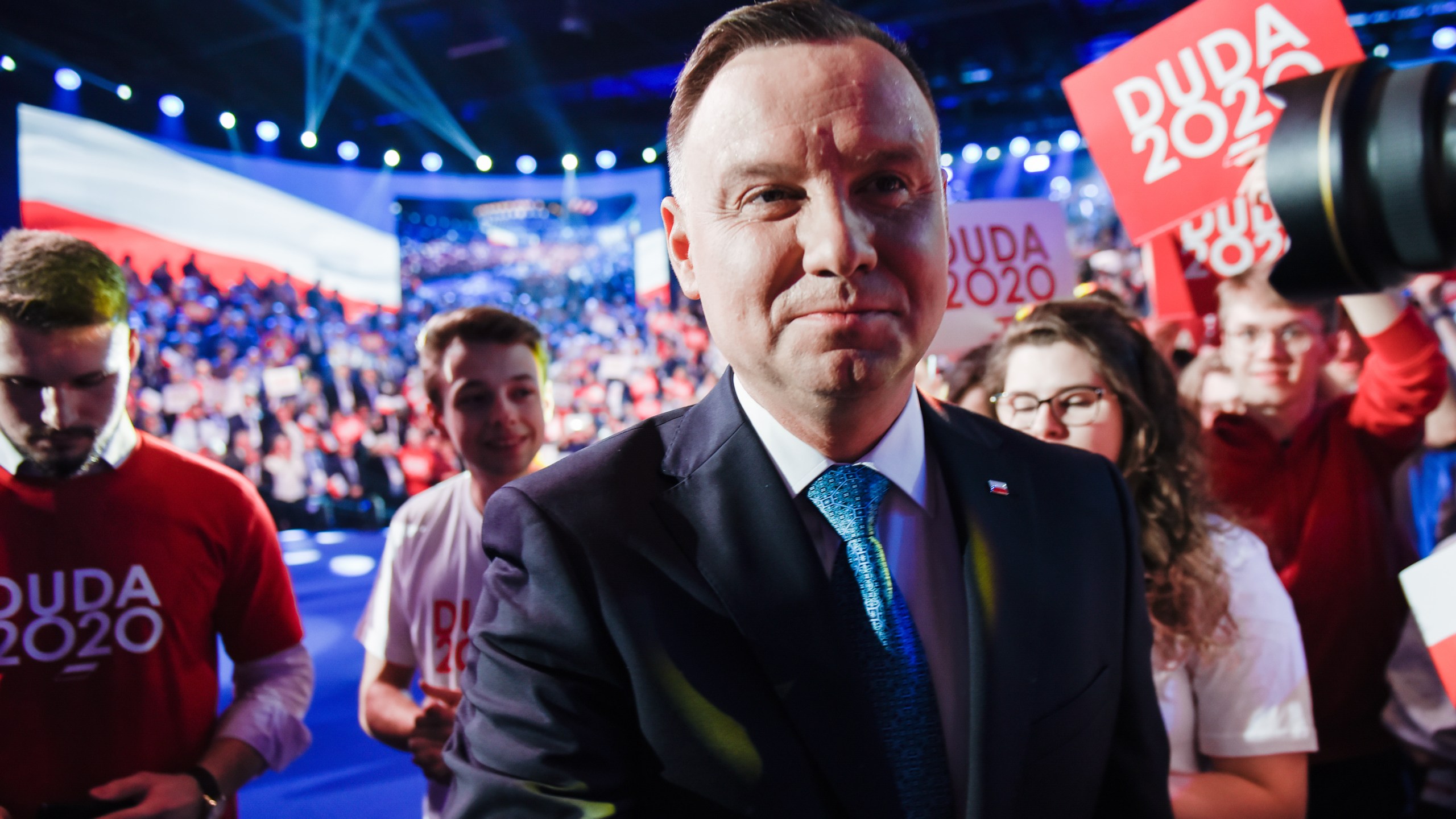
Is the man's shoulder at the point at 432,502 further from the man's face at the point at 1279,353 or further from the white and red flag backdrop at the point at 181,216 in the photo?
the white and red flag backdrop at the point at 181,216

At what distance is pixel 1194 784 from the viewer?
1343 millimetres

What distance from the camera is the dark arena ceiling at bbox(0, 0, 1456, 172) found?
754 cm

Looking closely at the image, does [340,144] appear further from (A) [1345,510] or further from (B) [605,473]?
(B) [605,473]

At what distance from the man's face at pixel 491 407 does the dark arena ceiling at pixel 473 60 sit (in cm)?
644

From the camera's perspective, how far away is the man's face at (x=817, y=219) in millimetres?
743

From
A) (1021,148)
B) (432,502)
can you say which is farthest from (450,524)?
(1021,148)

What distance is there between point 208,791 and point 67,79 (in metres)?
6.94

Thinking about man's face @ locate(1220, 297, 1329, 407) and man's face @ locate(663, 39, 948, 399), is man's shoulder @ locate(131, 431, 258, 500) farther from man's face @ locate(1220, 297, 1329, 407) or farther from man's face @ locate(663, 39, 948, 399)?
man's face @ locate(1220, 297, 1329, 407)

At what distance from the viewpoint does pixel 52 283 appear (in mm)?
1517

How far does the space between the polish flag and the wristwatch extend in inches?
77.1

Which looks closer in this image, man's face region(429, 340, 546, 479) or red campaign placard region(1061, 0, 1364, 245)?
red campaign placard region(1061, 0, 1364, 245)

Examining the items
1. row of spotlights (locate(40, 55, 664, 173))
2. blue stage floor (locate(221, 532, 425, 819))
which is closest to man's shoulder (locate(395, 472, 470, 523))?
blue stage floor (locate(221, 532, 425, 819))

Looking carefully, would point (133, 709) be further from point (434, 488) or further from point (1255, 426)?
point (1255, 426)

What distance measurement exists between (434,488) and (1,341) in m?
1.02
